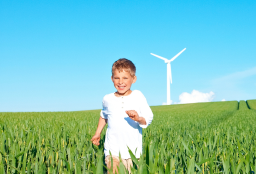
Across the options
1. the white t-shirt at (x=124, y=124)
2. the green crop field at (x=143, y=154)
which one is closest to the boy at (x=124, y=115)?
the white t-shirt at (x=124, y=124)

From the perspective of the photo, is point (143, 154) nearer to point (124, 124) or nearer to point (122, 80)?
point (124, 124)

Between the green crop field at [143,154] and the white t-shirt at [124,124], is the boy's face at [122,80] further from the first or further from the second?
the green crop field at [143,154]

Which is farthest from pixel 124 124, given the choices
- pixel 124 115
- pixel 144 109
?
pixel 144 109

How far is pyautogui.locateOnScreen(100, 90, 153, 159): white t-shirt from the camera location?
2744mm

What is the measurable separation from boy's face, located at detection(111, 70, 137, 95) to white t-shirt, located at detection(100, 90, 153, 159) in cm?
12

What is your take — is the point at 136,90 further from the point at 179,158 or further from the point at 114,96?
the point at 179,158

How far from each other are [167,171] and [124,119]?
132 centimetres

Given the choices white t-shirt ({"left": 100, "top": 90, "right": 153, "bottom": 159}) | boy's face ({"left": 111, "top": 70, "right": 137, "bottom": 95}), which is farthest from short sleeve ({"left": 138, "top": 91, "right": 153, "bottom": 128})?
boy's face ({"left": 111, "top": 70, "right": 137, "bottom": 95})

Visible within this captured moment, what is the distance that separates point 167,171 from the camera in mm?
1526

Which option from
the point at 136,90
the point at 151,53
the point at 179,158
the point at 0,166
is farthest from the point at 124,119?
the point at 151,53

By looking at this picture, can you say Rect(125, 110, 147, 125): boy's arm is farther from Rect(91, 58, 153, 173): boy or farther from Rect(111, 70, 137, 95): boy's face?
Rect(111, 70, 137, 95): boy's face

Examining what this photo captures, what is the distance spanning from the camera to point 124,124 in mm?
2783

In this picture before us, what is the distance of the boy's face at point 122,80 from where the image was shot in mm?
2752

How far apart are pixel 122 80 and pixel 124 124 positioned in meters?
0.54
